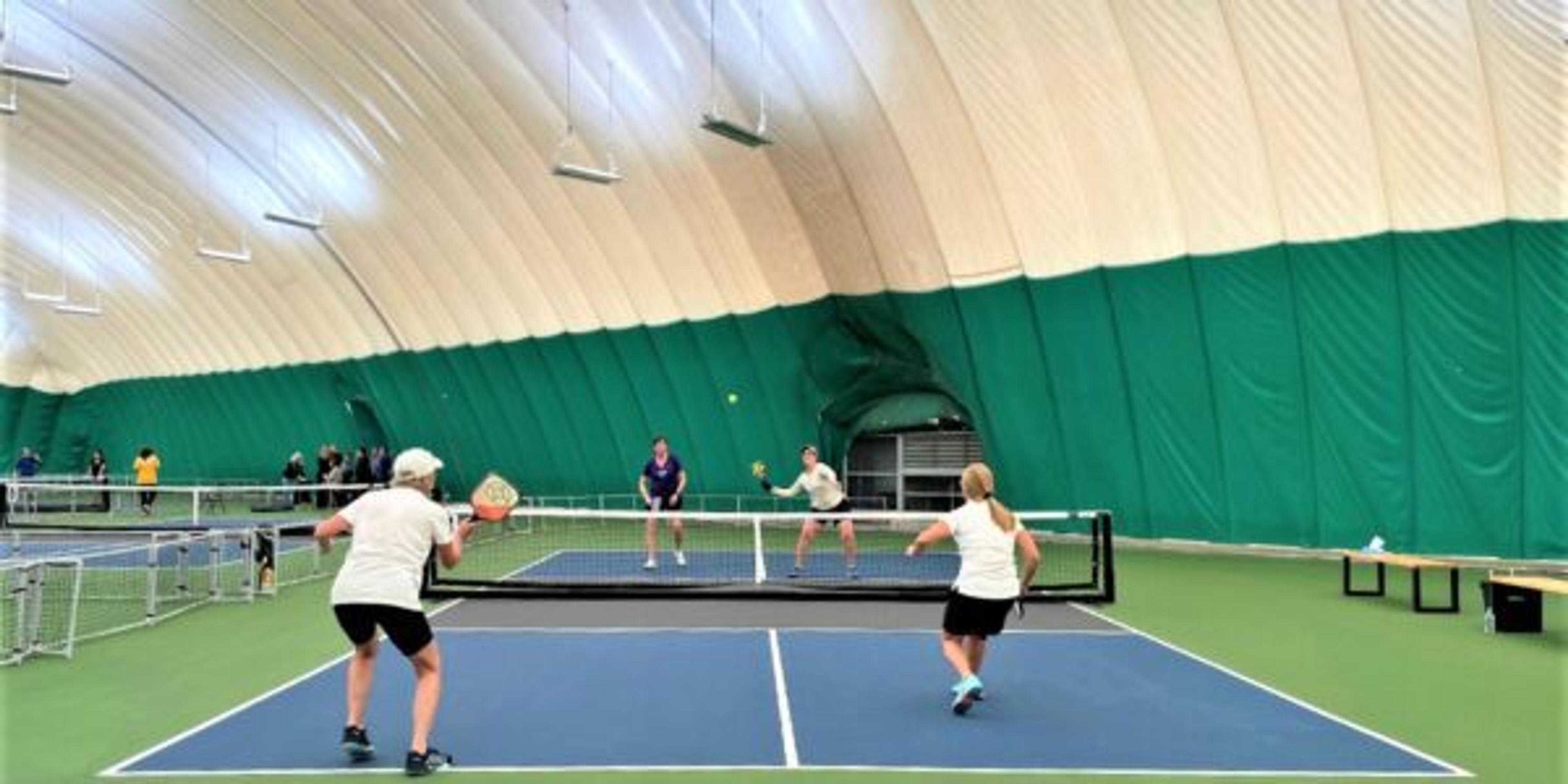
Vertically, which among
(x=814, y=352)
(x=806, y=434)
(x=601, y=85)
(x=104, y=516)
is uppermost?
(x=601, y=85)

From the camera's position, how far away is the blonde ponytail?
7.67 metres

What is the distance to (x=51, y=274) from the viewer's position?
1966 inches

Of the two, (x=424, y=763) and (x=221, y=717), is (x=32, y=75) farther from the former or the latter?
(x=424, y=763)

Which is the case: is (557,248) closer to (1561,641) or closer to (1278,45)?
(1278,45)

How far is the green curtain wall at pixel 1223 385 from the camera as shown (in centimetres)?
1524

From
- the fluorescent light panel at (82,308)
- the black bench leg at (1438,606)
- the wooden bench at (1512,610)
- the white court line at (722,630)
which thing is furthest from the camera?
the fluorescent light panel at (82,308)

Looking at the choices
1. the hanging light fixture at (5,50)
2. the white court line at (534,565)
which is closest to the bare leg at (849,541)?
the white court line at (534,565)

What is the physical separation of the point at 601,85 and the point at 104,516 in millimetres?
19199

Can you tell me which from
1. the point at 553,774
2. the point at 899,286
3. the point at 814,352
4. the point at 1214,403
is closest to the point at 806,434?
the point at 814,352

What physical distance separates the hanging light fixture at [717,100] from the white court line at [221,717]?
10066 millimetres

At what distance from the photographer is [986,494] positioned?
782cm

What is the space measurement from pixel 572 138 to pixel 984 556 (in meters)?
19.5

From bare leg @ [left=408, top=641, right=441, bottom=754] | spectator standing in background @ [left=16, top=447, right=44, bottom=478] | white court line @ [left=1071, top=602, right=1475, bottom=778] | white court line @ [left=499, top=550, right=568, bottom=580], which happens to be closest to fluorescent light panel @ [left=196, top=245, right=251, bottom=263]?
spectator standing in background @ [left=16, top=447, right=44, bottom=478]

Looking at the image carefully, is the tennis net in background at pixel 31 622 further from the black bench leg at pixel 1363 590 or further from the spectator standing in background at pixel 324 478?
the spectator standing in background at pixel 324 478
